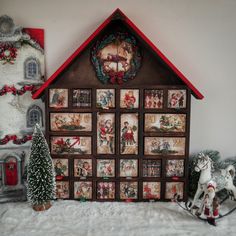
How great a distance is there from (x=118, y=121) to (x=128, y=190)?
2.58 ft

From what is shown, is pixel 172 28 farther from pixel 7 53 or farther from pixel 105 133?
pixel 7 53

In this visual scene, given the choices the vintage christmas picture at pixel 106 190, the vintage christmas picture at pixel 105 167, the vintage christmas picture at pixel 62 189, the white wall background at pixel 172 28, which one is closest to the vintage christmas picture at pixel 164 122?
the white wall background at pixel 172 28

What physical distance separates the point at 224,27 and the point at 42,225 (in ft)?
9.36

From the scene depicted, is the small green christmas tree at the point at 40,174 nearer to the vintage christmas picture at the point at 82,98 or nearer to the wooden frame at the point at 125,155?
the wooden frame at the point at 125,155

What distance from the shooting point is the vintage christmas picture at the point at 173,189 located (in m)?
3.14

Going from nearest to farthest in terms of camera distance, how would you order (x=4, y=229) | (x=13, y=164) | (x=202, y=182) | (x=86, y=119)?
1. (x=4, y=229)
2. (x=202, y=182)
3. (x=86, y=119)
4. (x=13, y=164)

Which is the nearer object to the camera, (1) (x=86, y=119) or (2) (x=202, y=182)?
(2) (x=202, y=182)

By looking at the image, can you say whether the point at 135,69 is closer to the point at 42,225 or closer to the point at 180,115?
the point at 180,115

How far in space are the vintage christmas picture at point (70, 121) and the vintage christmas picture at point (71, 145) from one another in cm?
10

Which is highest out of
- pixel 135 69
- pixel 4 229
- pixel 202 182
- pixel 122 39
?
pixel 122 39

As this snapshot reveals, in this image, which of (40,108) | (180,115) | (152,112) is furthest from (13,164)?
(180,115)

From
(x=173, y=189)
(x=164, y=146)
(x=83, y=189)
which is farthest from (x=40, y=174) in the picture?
(x=173, y=189)

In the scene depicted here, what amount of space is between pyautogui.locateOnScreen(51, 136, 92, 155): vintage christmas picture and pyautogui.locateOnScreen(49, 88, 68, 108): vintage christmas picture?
1.14 feet

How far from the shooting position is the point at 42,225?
2.68 meters
